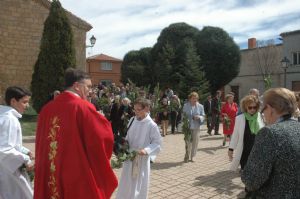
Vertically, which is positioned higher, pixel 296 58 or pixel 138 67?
pixel 296 58

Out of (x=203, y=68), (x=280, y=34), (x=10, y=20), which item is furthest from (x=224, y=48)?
(x=10, y=20)

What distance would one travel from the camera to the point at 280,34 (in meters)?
36.9

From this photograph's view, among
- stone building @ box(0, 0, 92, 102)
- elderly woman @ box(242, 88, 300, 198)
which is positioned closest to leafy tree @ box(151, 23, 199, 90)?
stone building @ box(0, 0, 92, 102)

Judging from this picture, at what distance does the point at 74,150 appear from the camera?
10.4 feet

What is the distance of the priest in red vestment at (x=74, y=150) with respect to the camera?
3.16m

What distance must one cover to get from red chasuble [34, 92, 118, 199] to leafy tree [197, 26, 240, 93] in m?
26.7

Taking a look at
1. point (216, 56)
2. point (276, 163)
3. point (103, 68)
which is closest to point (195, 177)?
point (276, 163)

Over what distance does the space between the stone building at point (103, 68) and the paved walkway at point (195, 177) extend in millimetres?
47793

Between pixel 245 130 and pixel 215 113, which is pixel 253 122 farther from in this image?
pixel 215 113

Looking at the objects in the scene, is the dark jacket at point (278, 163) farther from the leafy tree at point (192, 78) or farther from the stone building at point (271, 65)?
the stone building at point (271, 65)

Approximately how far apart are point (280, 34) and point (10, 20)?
27357 mm

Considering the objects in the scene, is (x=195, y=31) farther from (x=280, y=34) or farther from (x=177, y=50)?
(x=280, y=34)

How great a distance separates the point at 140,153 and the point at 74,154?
1.88m

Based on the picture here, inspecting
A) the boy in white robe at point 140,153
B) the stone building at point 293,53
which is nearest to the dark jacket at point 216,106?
the boy in white robe at point 140,153
